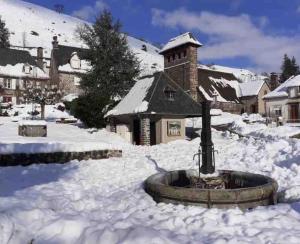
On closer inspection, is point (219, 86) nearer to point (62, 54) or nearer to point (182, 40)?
point (182, 40)

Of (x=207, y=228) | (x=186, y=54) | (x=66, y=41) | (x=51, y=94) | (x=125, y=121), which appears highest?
(x=66, y=41)

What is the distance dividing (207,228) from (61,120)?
29419 mm

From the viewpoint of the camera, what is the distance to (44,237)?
611 centimetres

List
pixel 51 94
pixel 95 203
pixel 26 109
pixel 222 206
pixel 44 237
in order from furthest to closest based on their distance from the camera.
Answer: pixel 26 109 → pixel 51 94 → pixel 95 203 → pixel 222 206 → pixel 44 237

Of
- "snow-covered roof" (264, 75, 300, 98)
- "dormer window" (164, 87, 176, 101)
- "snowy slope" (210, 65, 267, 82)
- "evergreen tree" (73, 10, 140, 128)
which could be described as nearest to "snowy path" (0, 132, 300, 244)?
"dormer window" (164, 87, 176, 101)

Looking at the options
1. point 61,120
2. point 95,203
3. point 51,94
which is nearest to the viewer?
point 95,203

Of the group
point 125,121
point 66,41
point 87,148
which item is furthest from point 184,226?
point 66,41

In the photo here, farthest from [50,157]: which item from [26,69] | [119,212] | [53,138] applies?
[26,69]

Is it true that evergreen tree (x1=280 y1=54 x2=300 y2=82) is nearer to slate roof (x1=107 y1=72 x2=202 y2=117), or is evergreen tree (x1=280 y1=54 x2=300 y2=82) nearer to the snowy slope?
the snowy slope

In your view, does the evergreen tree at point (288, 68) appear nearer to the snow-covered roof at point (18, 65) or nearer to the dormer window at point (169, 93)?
the snow-covered roof at point (18, 65)

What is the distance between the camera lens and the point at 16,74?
56.0 metres

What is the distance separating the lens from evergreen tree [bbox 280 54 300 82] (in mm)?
74938

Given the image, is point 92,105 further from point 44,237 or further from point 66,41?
point 66,41

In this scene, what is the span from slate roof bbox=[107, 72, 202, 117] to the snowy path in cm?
1154
